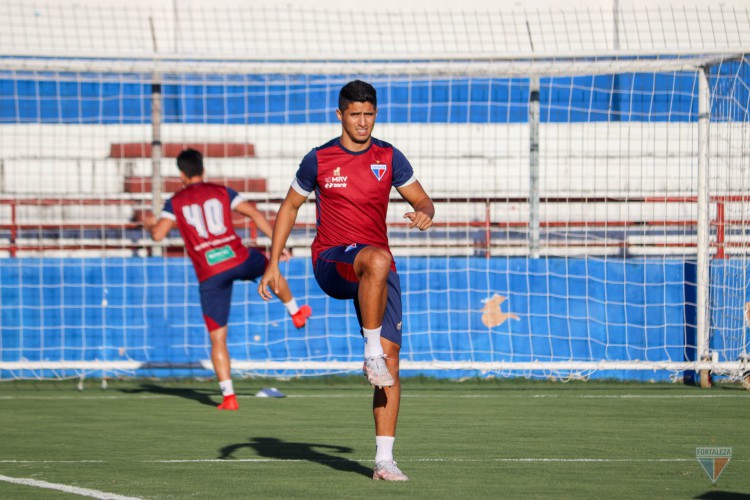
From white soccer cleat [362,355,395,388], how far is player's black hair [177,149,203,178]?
198 inches

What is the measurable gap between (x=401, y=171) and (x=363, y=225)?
0.36m

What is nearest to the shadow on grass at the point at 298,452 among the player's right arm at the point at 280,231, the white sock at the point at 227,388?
the player's right arm at the point at 280,231

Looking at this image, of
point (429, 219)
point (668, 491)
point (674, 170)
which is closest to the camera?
point (668, 491)

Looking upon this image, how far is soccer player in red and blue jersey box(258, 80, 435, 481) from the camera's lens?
215 inches

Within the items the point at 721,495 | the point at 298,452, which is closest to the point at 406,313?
the point at 298,452

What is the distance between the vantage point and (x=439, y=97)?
17.5 metres

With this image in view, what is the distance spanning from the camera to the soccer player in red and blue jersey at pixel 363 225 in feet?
17.9

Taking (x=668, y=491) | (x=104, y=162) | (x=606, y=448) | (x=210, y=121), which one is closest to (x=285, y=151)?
(x=210, y=121)

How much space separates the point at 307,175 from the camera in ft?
19.5

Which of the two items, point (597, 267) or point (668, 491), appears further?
point (597, 267)

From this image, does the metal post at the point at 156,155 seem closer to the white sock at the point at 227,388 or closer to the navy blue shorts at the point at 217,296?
the navy blue shorts at the point at 217,296

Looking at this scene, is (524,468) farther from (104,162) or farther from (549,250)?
(104,162)

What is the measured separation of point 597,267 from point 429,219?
22.1 ft

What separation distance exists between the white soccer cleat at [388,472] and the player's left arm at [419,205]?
116 centimetres
